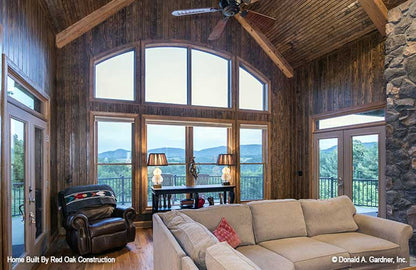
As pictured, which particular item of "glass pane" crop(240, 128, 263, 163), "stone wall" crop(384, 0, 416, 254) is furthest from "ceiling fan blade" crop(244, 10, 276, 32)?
"glass pane" crop(240, 128, 263, 163)

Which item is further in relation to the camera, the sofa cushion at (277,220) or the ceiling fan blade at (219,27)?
the ceiling fan blade at (219,27)

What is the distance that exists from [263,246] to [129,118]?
3616 millimetres

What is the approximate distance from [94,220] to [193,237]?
264cm

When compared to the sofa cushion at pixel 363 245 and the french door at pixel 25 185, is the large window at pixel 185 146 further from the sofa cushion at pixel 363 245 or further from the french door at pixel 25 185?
the sofa cushion at pixel 363 245

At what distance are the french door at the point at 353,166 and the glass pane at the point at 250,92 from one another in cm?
156

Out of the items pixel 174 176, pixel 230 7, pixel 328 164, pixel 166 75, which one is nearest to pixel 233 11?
pixel 230 7

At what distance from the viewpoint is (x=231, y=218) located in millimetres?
2889

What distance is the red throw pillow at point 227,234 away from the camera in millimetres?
2664

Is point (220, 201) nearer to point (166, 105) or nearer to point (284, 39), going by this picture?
point (166, 105)

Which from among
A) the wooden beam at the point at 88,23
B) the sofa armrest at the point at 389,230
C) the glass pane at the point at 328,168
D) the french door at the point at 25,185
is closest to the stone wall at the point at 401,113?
the sofa armrest at the point at 389,230

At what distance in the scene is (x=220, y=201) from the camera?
19.0 feet

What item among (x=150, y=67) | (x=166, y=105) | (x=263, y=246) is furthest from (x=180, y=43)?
(x=263, y=246)

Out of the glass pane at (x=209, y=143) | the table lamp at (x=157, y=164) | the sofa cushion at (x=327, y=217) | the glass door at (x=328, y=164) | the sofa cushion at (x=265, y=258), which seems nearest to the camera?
the sofa cushion at (x=265, y=258)

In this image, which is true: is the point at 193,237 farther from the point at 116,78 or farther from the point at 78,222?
the point at 116,78
